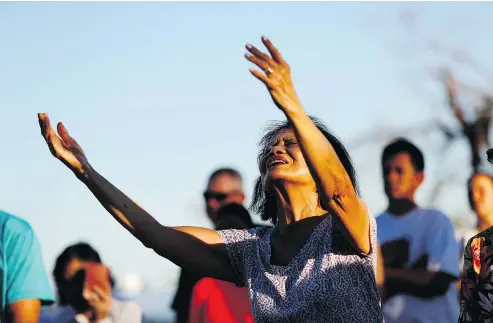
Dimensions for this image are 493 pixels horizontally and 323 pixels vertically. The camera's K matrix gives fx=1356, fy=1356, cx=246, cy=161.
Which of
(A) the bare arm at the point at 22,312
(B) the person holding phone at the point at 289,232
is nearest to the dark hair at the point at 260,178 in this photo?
(B) the person holding phone at the point at 289,232

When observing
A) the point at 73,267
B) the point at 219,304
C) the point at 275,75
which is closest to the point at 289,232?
the point at 275,75

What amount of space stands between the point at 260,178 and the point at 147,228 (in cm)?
73

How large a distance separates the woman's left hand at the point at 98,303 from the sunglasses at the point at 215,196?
4.62 feet

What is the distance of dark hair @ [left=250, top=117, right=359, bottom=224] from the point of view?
Result: 5.69 metres

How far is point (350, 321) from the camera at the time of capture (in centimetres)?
514

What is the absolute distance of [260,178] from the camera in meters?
6.02

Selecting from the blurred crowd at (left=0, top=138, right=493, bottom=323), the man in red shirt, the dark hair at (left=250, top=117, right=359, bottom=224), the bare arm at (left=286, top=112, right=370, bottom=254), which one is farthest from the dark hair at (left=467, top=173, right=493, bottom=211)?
the bare arm at (left=286, top=112, right=370, bottom=254)

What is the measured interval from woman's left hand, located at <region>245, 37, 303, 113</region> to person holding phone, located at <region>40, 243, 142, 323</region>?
3550mm

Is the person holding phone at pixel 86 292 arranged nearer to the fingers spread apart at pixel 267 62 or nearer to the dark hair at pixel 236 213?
the dark hair at pixel 236 213

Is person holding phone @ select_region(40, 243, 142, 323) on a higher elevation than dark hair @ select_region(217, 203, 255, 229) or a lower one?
lower

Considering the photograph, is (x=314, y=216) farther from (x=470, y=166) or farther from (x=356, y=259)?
(x=470, y=166)

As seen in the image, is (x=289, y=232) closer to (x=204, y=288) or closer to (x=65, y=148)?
(x=65, y=148)

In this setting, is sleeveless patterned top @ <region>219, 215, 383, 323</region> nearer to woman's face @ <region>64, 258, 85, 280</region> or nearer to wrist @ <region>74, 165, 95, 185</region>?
wrist @ <region>74, 165, 95, 185</region>

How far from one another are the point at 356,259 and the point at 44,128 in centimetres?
138
